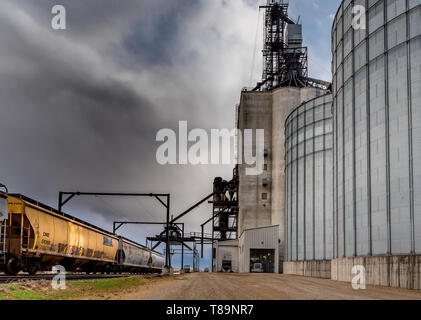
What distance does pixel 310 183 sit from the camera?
48750 mm

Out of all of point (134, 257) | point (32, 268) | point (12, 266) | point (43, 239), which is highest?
point (43, 239)

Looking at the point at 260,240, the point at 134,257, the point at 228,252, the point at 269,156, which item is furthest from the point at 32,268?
the point at 228,252

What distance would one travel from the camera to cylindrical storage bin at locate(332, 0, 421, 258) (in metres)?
21.6

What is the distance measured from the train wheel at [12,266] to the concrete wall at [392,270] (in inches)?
678

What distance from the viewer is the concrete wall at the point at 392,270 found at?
795 inches

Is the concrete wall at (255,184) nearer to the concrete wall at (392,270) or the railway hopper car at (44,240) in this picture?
the railway hopper car at (44,240)

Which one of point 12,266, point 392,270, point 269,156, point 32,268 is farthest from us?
point 269,156

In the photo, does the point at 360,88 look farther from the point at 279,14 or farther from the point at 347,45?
the point at 279,14

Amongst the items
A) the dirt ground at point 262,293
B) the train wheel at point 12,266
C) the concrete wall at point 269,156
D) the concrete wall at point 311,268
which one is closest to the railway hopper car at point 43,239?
the train wheel at point 12,266

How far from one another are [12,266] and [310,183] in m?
32.9

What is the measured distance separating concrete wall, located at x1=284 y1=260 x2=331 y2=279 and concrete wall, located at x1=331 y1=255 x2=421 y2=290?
15.9 metres

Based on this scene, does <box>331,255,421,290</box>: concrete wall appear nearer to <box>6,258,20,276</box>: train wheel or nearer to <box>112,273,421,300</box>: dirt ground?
<box>112,273,421,300</box>: dirt ground

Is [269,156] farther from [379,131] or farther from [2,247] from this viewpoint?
[2,247]
